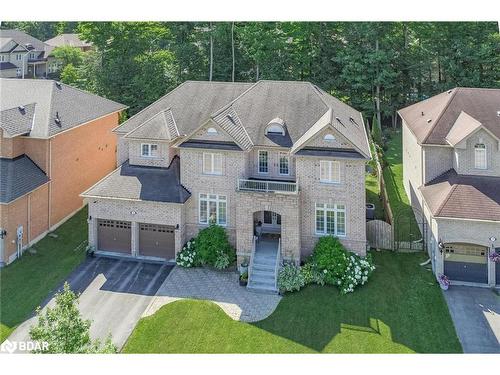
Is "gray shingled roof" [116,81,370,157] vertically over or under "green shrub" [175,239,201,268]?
over

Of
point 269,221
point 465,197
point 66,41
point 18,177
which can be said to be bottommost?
point 269,221

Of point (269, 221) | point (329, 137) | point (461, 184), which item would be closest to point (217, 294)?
point (269, 221)

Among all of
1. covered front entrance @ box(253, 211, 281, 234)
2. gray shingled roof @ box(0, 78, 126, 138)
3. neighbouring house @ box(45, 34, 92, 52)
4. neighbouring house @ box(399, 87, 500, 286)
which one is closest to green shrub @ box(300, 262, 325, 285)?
covered front entrance @ box(253, 211, 281, 234)

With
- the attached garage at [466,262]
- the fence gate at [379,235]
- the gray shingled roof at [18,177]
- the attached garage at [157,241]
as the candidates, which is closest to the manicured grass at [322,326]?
the attached garage at [466,262]

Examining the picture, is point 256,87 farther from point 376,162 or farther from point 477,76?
point 477,76

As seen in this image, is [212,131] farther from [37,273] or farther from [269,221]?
[37,273]

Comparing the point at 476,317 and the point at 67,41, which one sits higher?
the point at 67,41

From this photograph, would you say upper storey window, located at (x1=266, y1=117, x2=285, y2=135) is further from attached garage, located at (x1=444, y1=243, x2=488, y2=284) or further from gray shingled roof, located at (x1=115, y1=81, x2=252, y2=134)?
attached garage, located at (x1=444, y1=243, x2=488, y2=284)
